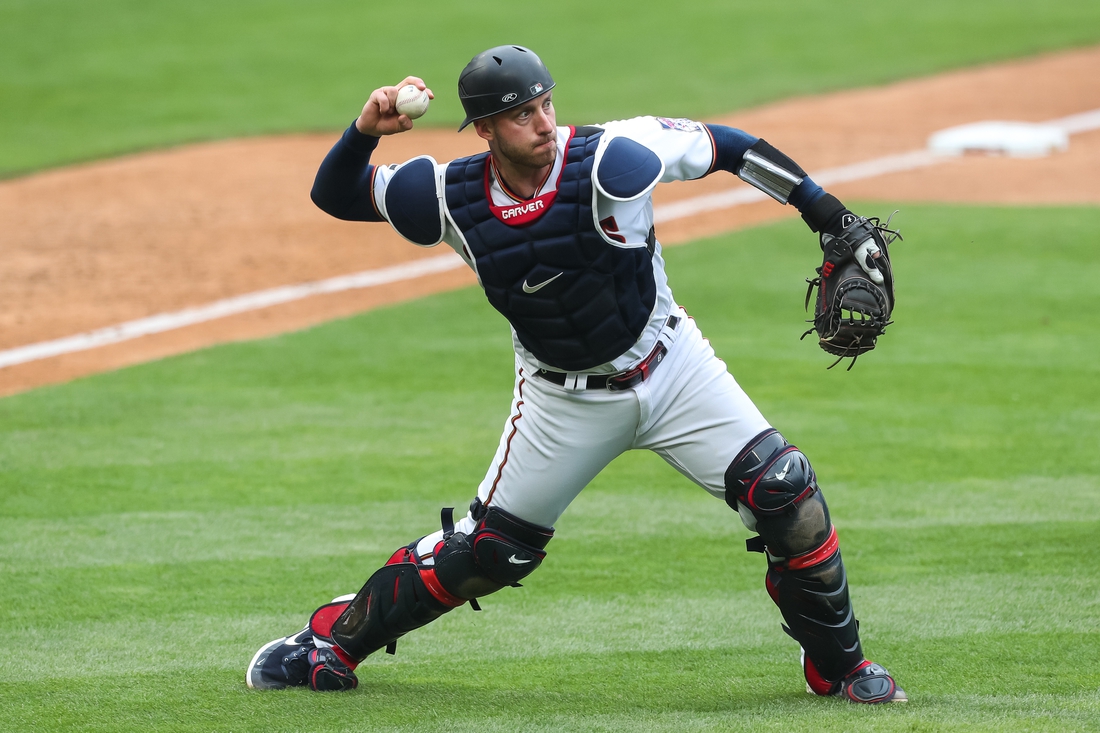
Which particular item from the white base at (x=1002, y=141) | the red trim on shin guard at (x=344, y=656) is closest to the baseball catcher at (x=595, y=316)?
the red trim on shin guard at (x=344, y=656)

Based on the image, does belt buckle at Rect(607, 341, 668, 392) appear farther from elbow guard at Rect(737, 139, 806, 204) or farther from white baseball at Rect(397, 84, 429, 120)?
white baseball at Rect(397, 84, 429, 120)

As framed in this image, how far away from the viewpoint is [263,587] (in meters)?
5.62

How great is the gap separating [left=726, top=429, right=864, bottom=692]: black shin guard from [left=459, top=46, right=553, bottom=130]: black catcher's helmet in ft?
3.99

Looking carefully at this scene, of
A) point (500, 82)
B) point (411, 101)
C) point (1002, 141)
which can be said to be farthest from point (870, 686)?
point (1002, 141)

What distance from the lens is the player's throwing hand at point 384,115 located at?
4176mm

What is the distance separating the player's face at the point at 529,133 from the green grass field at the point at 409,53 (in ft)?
42.7

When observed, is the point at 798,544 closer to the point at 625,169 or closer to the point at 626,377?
the point at 626,377

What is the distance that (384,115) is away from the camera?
4223mm

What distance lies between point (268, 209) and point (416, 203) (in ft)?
32.6

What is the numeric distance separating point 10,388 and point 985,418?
5762 mm

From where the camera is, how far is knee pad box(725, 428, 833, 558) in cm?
419

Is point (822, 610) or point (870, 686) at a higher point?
point (822, 610)

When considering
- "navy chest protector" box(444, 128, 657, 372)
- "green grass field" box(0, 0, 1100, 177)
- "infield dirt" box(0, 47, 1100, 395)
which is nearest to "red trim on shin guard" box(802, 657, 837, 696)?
"navy chest protector" box(444, 128, 657, 372)

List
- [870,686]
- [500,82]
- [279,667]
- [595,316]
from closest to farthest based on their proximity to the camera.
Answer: [500,82]
[595,316]
[870,686]
[279,667]
